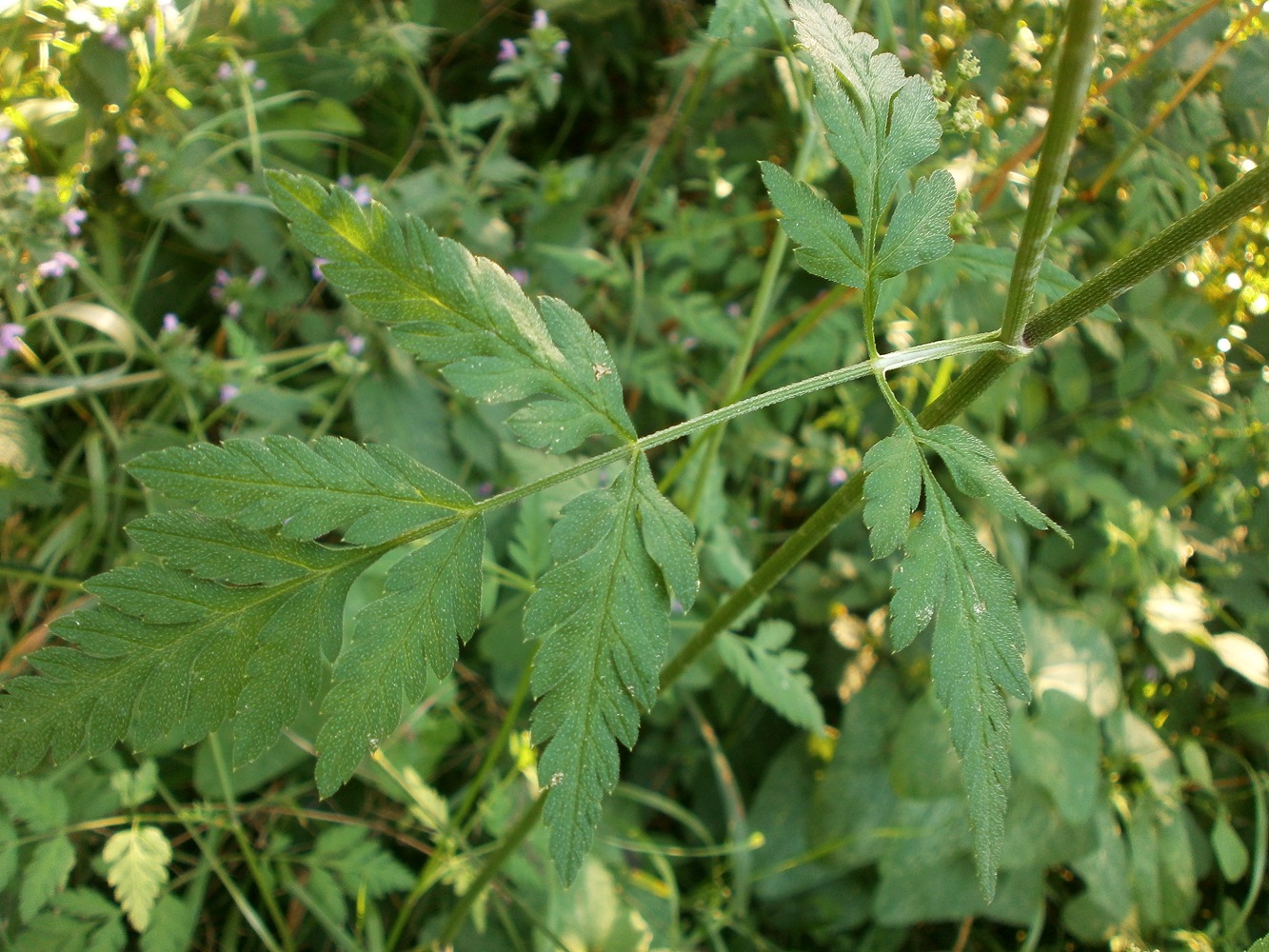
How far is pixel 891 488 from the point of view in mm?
872

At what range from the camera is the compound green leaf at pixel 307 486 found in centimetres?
85

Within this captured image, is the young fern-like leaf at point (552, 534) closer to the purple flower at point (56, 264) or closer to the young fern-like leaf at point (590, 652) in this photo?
the young fern-like leaf at point (590, 652)

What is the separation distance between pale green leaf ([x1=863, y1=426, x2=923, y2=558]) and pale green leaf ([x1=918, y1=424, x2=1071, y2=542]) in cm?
3

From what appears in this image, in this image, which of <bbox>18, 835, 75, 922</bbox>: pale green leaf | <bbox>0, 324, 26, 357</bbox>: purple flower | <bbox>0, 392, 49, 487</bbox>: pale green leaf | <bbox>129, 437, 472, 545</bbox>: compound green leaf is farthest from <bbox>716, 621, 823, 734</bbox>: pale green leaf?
<bbox>0, 324, 26, 357</bbox>: purple flower

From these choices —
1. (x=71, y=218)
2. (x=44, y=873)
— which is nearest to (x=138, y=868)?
(x=44, y=873)

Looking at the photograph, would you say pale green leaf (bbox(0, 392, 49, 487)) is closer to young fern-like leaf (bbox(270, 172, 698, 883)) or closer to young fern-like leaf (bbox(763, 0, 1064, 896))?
young fern-like leaf (bbox(270, 172, 698, 883))

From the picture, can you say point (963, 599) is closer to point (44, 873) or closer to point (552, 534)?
point (552, 534)

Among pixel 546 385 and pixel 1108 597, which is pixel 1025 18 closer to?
pixel 1108 597

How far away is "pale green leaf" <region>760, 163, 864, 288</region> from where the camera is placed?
92 centimetres

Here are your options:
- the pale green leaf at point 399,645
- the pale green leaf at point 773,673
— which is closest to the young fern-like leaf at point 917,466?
the pale green leaf at point 399,645

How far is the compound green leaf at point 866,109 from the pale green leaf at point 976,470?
0.77 feet

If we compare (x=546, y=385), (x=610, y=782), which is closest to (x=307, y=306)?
(x=546, y=385)

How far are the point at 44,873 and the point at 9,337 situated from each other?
1.01 m

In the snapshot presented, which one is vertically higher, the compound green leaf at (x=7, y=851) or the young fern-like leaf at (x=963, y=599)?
the young fern-like leaf at (x=963, y=599)
